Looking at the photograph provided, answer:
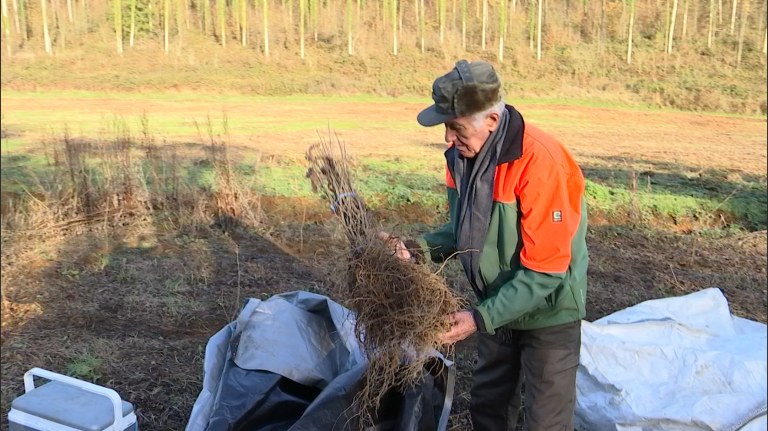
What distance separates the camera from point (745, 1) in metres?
29.7

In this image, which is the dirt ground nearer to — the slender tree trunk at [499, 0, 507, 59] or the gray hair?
the slender tree trunk at [499, 0, 507, 59]

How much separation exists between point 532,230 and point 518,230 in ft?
0.33

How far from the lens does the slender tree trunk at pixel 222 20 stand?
29.0 meters

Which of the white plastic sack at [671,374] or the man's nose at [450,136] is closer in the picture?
the man's nose at [450,136]

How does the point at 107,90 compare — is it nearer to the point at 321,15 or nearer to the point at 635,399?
the point at 321,15

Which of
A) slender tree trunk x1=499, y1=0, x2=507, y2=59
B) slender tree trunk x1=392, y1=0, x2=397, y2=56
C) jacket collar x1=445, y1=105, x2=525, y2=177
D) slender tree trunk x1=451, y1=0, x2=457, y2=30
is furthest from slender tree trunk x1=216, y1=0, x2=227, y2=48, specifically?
jacket collar x1=445, y1=105, x2=525, y2=177

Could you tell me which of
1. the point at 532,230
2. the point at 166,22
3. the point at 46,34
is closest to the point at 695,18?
the point at 166,22

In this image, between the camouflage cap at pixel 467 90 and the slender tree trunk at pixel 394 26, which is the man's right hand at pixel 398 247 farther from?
the slender tree trunk at pixel 394 26

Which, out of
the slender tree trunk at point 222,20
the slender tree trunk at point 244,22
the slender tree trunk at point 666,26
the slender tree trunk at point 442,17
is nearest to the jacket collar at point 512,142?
the slender tree trunk at point 442,17

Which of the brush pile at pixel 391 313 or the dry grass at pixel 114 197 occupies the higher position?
the brush pile at pixel 391 313

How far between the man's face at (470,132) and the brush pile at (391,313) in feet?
1.41

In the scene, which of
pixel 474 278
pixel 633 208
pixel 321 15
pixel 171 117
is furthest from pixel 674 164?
pixel 321 15

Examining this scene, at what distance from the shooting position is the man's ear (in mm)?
1932

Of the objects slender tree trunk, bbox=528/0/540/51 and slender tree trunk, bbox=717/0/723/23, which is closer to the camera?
slender tree trunk, bbox=528/0/540/51
